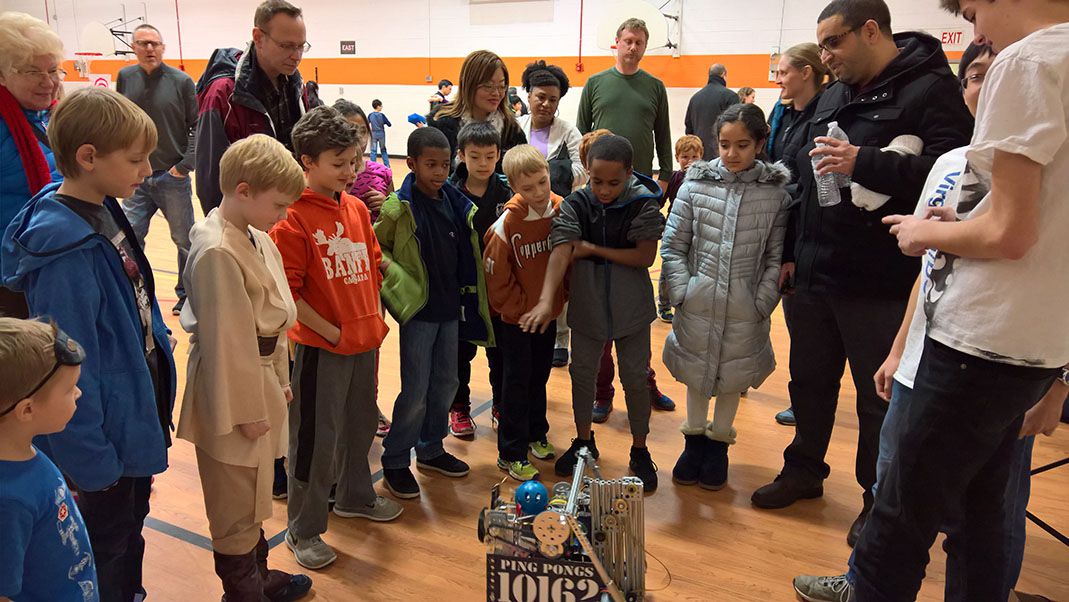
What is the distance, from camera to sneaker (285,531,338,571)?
90.6 inches

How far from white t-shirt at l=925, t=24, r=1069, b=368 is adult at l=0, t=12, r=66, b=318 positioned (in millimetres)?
2475

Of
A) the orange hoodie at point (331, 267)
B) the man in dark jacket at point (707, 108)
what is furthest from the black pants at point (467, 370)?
the man in dark jacket at point (707, 108)

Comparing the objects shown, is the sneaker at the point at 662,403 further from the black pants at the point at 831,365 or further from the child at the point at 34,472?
the child at the point at 34,472

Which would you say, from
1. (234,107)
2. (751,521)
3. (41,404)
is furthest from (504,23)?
(41,404)

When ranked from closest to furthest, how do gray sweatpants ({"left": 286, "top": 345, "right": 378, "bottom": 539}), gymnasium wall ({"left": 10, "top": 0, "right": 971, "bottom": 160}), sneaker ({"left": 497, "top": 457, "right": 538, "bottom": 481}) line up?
gray sweatpants ({"left": 286, "top": 345, "right": 378, "bottom": 539})
sneaker ({"left": 497, "top": 457, "right": 538, "bottom": 481})
gymnasium wall ({"left": 10, "top": 0, "right": 971, "bottom": 160})

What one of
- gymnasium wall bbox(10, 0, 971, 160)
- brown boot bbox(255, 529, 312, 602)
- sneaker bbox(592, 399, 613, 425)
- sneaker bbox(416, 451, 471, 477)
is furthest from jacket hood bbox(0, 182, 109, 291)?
gymnasium wall bbox(10, 0, 971, 160)

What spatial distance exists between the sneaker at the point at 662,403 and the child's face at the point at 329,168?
2089mm

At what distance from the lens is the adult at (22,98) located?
206 cm

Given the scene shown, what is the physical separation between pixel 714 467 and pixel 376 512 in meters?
1.36

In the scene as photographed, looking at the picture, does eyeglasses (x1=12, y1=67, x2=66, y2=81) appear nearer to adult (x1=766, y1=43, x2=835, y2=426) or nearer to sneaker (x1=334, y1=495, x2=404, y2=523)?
sneaker (x1=334, y1=495, x2=404, y2=523)

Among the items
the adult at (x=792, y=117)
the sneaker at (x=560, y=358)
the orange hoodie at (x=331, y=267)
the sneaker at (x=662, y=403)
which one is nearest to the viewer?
the orange hoodie at (x=331, y=267)

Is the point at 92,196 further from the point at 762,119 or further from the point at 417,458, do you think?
the point at 762,119

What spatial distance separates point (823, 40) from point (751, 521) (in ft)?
5.74

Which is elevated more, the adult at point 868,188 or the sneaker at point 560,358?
the adult at point 868,188
